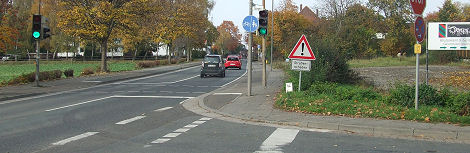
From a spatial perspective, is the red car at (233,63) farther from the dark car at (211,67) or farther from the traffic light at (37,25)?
the traffic light at (37,25)

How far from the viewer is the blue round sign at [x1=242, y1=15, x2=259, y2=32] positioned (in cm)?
1512

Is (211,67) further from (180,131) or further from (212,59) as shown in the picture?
(180,131)

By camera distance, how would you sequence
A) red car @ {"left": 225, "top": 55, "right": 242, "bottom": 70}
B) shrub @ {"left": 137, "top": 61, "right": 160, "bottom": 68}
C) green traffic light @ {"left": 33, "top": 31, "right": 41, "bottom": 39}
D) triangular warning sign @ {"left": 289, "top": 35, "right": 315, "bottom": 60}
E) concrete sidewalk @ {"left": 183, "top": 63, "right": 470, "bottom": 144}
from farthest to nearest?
red car @ {"left": 225, "top": 55, "right": 242, "bottom": 70} → shrub @ {"left": 137, "top": 61, "right": 160, "bottom": 68} → green traffic light @ {"left": 33, "top": 31, "right": 41, "bottom": 39} → triangular warning sign @ {"left": 289, "top": 35, "right": 315, "bottom": 60} → concrete sidewalk @ {"left": 183, "top": 63, "right": 470, "bottom": 144}

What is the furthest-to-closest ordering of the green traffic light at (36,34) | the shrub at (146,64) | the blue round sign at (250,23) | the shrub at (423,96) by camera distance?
1. the shrub at (146,64)
2. the green traffic light at (36,34)
3. the blue round sign at (250,23)
4. the shrub at (423,96)

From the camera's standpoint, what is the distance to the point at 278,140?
7.99 m

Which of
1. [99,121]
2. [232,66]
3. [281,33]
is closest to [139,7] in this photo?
[232,66]

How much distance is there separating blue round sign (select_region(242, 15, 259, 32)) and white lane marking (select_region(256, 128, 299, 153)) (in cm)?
652

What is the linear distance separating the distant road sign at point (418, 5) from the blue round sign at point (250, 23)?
615cm

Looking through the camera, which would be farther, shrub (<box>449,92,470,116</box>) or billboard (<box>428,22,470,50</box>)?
billboard (<box>428,22,470,50</box>)

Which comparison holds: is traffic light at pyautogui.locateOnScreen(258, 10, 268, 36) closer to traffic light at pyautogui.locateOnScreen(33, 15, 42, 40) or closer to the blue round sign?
the blue round sign

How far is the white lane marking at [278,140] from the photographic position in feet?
23.8

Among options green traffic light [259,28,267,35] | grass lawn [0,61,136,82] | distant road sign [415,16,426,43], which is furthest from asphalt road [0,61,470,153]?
grass lawn [0,61,136,82]

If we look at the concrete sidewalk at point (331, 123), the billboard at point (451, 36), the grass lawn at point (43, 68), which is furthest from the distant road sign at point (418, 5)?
the grass lawn at point (43, 68)

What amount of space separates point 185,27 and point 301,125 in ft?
152
